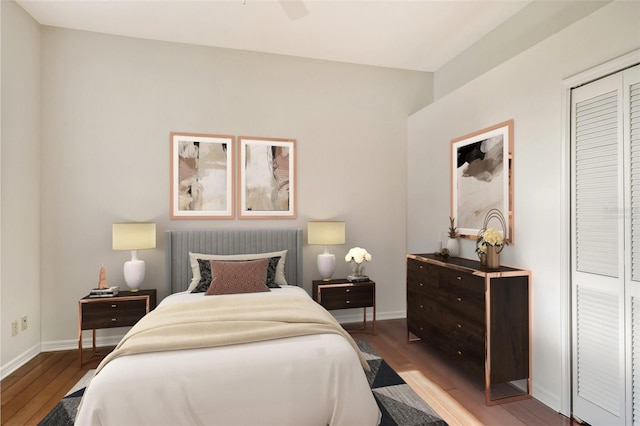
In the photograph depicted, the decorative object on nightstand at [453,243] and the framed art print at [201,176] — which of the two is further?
the framed art print at [201,176]

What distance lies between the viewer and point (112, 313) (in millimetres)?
3176

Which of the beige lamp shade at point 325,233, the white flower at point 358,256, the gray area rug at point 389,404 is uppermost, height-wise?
the beige lamp shade at point 325,233

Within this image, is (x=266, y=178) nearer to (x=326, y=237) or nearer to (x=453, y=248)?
(x=326, y=237)

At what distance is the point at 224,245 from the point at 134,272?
3.05 ft

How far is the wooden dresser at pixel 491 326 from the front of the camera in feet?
8.22

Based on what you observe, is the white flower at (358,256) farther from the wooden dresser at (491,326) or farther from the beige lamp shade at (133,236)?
the beige lamp shade at (133,236)

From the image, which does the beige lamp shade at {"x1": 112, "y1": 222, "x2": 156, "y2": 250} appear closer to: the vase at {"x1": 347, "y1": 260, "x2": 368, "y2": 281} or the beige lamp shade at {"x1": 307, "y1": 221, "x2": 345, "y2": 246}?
the beige lamp shade at {"x1": 307, "y1": 221, "x2": 345, "y2": 246}

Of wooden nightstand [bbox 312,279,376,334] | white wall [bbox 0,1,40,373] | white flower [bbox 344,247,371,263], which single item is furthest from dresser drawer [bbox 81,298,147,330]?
white flower [bbox 344,247,371,263]

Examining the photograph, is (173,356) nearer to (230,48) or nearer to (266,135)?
(266,135)

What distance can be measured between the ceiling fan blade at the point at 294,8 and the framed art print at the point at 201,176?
1467mm

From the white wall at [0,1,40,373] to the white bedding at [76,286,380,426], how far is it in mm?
1979

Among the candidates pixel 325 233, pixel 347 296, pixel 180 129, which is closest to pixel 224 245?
pixel 325 233

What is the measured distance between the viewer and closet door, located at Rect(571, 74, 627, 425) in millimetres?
2037

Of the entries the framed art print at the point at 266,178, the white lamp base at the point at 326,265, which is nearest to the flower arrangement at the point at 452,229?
the white lamp base at the point at 326,265
